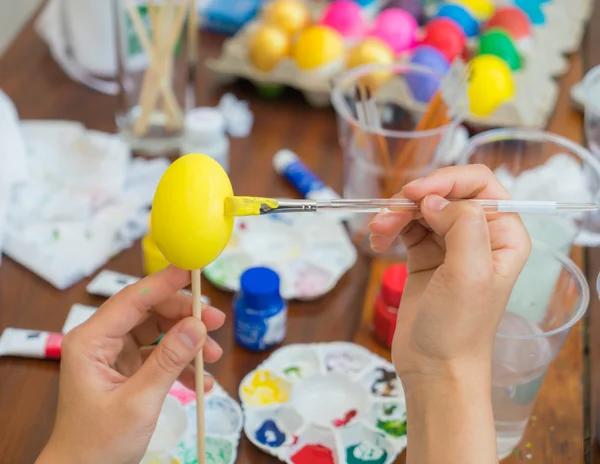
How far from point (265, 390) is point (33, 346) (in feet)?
0.81

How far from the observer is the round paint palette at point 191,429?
0.69 metres

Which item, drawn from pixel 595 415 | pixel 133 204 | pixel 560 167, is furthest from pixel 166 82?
pixel 595 415

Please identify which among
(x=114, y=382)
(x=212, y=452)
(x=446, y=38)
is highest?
(x=446, y=38)

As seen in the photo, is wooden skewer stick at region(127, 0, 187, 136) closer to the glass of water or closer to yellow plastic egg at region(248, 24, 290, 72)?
yellow plastic egg at region(248, 24, 290, 72)

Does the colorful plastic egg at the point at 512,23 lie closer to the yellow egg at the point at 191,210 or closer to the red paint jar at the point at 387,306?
the red paint jar at the point at 387,306

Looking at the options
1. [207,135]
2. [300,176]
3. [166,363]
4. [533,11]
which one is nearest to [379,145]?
[300,176]

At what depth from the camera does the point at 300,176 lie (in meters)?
1.02

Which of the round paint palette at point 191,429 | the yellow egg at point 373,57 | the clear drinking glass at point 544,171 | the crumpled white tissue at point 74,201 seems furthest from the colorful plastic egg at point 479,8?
the round paint palette at point 191,429

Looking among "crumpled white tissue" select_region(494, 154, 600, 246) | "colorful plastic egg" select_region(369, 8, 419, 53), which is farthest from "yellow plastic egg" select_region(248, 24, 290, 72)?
"crumpled white tissue" select_region(494, 154, 600, 246)

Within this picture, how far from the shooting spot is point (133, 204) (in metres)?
0.98

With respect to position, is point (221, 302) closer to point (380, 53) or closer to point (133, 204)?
point (133, 204)

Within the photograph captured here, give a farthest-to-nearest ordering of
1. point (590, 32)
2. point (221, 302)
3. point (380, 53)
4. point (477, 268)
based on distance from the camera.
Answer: point (590, 32) < point (380, 53) < point (221, 302) < point (477, 268)

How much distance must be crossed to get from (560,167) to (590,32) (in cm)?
53

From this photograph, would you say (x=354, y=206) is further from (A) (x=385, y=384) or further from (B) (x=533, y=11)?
(B) (x=533, y=11)
